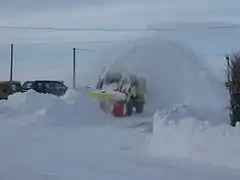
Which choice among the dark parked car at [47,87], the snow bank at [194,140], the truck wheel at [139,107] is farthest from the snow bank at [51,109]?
the dark parked car at [47,87]

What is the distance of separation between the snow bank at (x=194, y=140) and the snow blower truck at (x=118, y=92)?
9745mm

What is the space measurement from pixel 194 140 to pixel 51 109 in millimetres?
11231

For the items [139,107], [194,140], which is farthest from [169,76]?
[194,140]

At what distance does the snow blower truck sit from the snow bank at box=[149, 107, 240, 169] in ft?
32.0

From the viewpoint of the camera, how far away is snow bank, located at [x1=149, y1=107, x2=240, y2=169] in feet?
33.0

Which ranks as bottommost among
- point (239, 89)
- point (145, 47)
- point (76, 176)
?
point (76, 176)

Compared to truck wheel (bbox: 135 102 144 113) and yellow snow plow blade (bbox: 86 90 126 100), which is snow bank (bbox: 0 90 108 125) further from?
truck wheel (bbox: 135 102 144 113)

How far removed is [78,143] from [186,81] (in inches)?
395

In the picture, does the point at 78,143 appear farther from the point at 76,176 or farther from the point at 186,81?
the point at 186,81

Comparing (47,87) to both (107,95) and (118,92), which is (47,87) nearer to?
A: (107,95)

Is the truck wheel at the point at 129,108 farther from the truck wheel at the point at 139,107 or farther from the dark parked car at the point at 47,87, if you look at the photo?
the dark parked car at the point at 47,87

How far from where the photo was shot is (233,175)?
916cm

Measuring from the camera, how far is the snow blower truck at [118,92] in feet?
74.9

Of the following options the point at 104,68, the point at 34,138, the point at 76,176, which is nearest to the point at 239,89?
the point at 34,138
